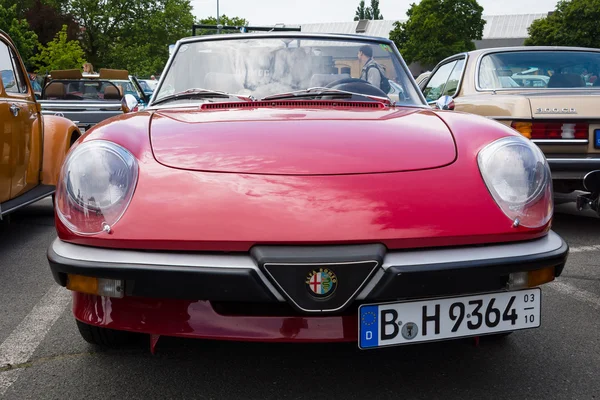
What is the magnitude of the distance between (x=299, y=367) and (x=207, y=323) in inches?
23.2

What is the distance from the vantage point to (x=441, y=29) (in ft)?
184

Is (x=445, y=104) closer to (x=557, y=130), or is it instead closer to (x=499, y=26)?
(x=557, y=130)

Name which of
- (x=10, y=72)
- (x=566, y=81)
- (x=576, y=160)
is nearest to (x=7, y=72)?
(x=10, y=72)

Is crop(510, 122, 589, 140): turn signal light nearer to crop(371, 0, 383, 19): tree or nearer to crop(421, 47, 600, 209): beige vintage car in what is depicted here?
crop(421, 47, 600, 209): beige vintage car

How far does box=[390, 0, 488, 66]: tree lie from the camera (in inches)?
2207

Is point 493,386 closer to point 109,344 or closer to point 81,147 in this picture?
point 109,344

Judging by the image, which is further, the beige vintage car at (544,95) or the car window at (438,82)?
the car window at (438,82)

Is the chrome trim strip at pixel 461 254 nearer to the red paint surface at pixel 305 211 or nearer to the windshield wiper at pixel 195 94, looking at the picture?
the red paint surface at pixel 305 211

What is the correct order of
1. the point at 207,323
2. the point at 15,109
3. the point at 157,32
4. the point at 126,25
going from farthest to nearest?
the point at 126,25, the point at 157,32, the point at 15,109, the point at 207,323

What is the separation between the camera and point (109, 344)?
8.52ft

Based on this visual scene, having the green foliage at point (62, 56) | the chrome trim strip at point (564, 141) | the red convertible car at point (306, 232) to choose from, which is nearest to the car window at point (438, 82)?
the chrome trim strip at point (564, 141)

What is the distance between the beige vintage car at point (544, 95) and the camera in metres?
5.03

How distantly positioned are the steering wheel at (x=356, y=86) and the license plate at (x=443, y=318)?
4.75ft

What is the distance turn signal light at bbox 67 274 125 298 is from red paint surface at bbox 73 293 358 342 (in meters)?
0.07
